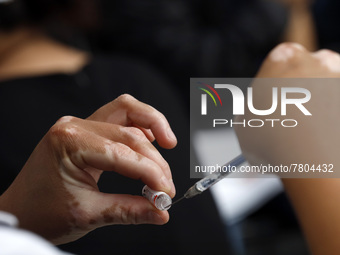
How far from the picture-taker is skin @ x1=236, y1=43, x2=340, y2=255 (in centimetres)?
51

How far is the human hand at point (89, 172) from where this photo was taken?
1.42ft

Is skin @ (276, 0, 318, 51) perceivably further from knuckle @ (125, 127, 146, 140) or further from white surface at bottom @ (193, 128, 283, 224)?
knuckle @ (125, 127, 146, 140)

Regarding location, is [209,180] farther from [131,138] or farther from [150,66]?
[150,66]

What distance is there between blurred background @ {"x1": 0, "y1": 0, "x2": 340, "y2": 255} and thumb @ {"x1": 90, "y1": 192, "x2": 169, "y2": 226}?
0.06m

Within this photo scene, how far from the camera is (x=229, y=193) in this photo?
1131 millimetres

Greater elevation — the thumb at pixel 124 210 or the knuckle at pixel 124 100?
the knuckle at pixel 124 100

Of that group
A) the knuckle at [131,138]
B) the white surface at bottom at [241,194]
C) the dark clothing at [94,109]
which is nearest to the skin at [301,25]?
the white surface at bottom at [241,194]

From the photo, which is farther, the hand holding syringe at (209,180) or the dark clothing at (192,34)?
the dark clothing at (192,34)

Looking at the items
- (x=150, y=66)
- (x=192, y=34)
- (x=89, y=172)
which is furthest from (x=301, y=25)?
(x=89, y=172)

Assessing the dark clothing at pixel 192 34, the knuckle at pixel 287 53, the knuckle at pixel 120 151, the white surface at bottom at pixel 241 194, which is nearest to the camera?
the knuckle at pixel 120 151

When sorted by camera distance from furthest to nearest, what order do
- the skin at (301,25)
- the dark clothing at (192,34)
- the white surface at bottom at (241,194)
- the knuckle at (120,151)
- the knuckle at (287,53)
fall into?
the skin at (301,25), the dark clothing at (192,34), the white surface at bottom at (241,194), the knuckle at (287,53), the knuckle at (120,151)

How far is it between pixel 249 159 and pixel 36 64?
44 centimetres

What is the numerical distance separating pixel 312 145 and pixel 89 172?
25 centimetres

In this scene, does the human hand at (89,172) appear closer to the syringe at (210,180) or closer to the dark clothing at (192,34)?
the syringe at (210,180)
